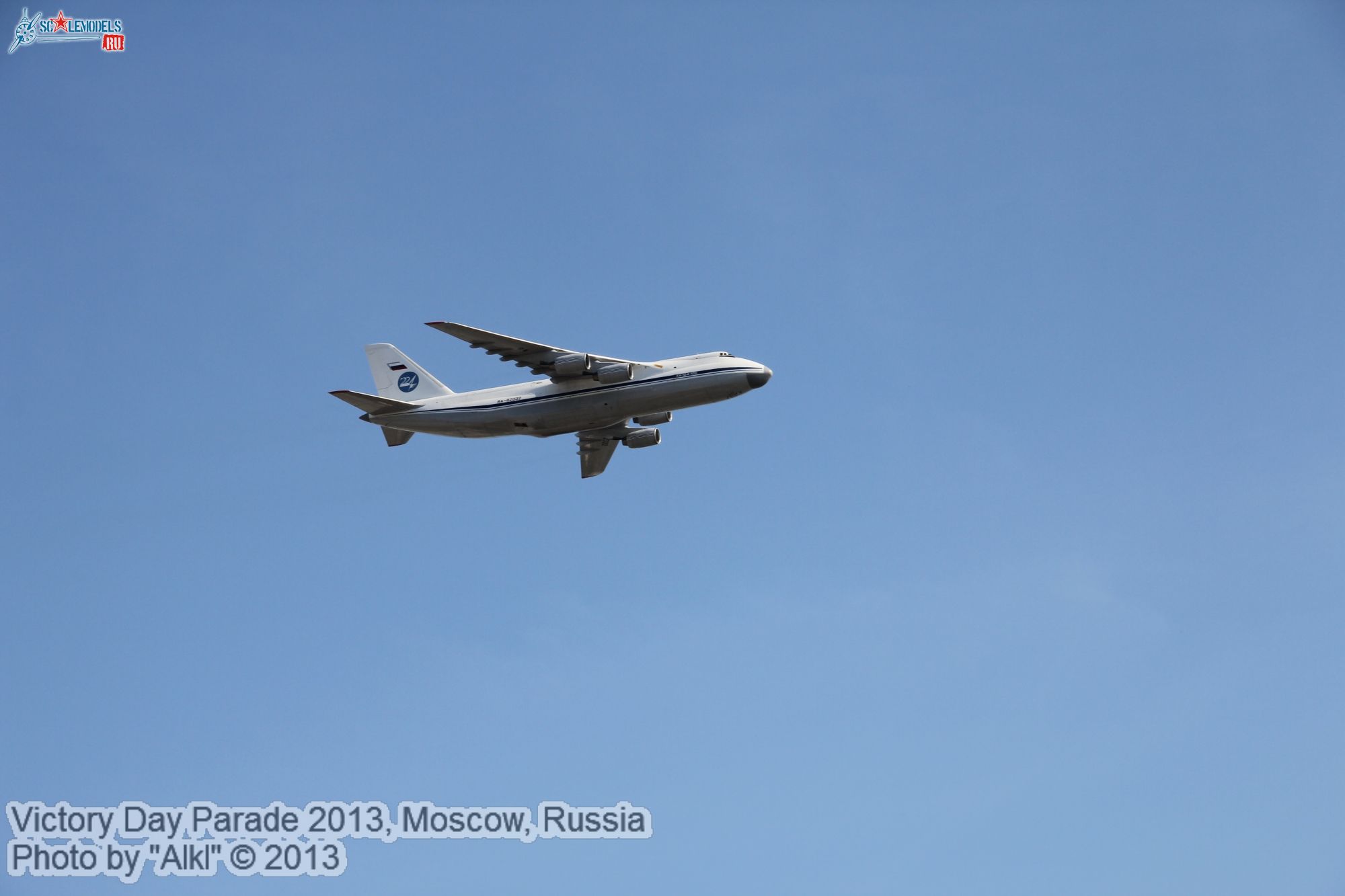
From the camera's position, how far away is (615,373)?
128 ft

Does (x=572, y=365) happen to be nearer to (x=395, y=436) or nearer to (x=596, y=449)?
(x=596, y=449)

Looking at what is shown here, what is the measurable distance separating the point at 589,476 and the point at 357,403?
9411 millimetres

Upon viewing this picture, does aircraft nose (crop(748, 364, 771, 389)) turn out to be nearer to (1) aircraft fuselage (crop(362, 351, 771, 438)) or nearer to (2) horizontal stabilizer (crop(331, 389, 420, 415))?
(1) aircraft fuselage (crop(362, 351, 771, 438))

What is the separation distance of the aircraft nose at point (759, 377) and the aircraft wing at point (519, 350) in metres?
3.75

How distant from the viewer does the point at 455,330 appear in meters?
39.8

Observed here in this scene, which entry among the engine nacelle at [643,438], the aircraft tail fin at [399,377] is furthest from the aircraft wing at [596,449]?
the aircraft tail fin at [399,377]

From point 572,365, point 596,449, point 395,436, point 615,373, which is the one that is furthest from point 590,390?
point 395,436

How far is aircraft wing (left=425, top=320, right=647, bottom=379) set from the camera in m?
39.5

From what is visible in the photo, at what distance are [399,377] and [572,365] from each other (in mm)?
7662

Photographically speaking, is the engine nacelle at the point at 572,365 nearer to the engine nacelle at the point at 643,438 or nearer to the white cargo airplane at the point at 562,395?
the white cargo airplane at the point at 562,395

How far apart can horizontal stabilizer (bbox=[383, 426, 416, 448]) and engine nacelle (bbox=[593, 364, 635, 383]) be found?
26.3 feet

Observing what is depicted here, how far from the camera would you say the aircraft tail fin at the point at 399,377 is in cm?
4219

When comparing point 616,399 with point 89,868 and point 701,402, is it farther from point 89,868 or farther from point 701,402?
point 89,868

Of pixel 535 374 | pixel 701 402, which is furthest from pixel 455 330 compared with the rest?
pixel 701 402
